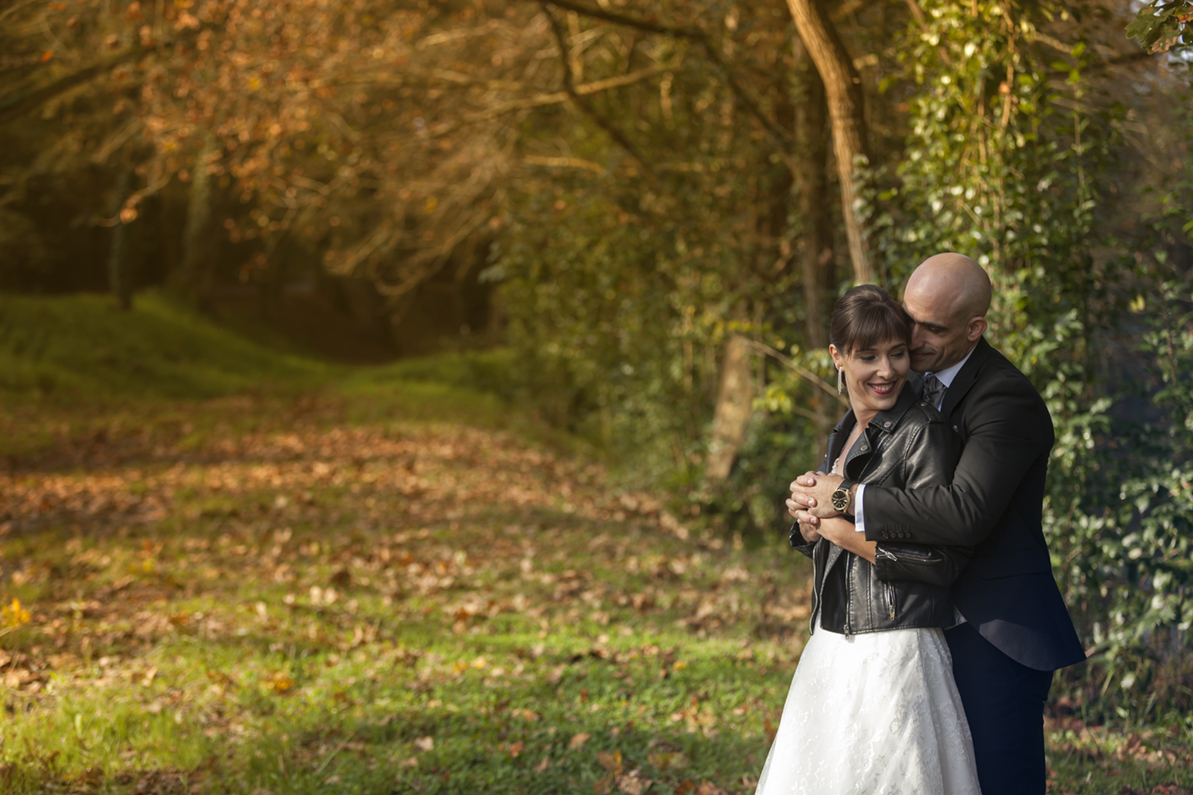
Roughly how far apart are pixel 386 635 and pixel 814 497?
4264 mm

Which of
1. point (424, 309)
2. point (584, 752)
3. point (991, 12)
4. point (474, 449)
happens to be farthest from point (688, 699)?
point (424, 309)

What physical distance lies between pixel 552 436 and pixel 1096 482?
12751mm

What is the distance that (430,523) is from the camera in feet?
31.3

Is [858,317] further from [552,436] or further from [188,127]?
[552,436]

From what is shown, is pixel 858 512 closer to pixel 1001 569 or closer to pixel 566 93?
pixel 1001 569

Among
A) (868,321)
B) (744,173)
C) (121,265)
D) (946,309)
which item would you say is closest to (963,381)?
(946,309)

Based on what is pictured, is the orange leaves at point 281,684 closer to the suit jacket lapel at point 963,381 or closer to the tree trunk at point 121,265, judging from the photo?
the suit jacket lapel at point 963,381

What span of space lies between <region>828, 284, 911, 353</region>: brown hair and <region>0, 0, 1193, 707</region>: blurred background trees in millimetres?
1286

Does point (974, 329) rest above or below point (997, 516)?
above

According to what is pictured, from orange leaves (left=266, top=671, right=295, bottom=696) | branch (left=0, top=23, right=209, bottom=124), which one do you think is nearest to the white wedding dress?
orange leaves (left=266, top=671, right=295, bottom=696)

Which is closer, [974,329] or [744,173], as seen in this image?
[974,329]

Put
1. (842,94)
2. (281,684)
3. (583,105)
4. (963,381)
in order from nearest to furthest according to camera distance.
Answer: (963,381)
(281,684)
(842,94)
(583,105)

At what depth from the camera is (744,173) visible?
28.1 ft

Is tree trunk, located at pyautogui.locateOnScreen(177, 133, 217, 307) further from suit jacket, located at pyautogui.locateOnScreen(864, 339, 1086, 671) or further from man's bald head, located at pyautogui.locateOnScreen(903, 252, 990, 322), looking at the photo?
suit jacket, located at pyautogui.locateOnScreen(864, 339, 1086, 671)
